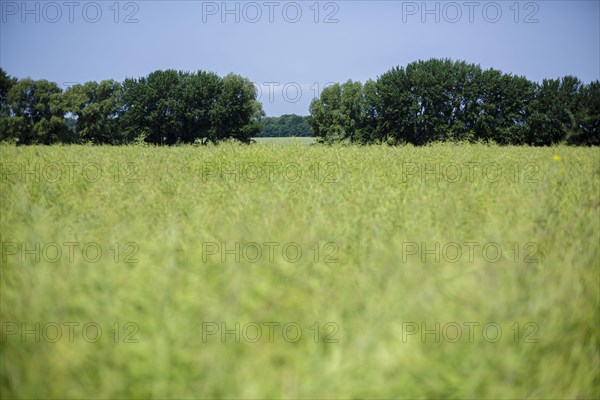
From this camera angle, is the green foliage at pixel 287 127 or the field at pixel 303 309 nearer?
the field at pixel 303 309

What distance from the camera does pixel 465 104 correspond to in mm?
46719

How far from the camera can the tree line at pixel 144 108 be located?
46062mm

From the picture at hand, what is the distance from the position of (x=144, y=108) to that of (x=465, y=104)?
133 feet

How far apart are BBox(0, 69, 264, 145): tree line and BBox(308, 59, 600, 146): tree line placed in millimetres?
13231

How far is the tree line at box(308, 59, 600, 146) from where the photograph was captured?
43.8m

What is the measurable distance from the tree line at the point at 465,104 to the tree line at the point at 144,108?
13.2 meters

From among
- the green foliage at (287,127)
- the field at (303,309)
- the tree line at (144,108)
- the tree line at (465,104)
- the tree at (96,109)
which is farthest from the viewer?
the green foliage at (287,127)

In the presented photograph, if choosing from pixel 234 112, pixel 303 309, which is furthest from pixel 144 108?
pixel 303 309

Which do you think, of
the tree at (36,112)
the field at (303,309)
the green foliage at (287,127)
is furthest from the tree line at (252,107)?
the green foliage at (287,127)

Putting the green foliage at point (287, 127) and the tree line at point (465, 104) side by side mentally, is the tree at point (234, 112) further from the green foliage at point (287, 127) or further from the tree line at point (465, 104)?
the green foliage at point (287, 127)

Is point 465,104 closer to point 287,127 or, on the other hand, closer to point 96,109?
point 96,109

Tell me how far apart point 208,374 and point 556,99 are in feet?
174

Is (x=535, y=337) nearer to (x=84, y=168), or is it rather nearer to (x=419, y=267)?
(x=419, y=267)

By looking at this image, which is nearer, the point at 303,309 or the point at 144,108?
the point at 303,309
